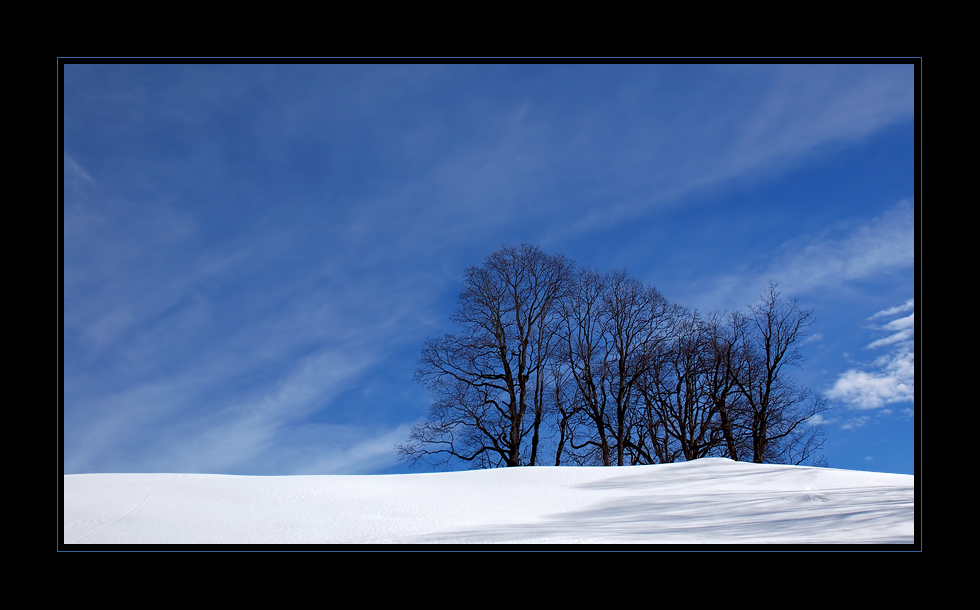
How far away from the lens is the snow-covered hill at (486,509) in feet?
13.6

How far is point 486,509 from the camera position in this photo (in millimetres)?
5574

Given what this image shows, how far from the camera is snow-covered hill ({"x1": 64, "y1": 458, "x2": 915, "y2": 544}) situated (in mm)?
4160
